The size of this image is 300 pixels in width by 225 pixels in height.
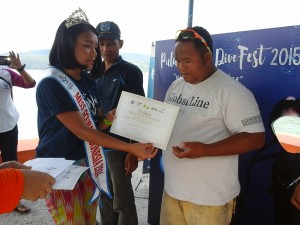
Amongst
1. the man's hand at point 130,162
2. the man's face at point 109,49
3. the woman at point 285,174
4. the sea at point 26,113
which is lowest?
the sea at point 26,113

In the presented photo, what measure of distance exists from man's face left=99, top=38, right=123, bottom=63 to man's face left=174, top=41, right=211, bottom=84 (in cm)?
106

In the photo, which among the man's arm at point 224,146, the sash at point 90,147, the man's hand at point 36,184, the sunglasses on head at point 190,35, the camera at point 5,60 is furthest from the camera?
the camera at point 5,60

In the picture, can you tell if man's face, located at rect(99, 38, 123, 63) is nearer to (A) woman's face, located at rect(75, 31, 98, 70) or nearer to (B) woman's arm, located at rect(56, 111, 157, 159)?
(A) woman's face, located at rect(75, 31, 98, 70)

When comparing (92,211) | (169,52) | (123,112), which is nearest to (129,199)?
(92,211)

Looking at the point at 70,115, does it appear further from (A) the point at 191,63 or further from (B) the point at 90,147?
(A) the point at 191,63

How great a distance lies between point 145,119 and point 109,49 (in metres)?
1.11

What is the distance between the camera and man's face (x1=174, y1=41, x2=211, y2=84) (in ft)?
4.66

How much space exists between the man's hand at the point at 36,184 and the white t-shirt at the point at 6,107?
2079 millimetres

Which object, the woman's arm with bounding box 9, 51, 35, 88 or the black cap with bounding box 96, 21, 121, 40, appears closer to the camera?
the black cap with bounding box 96, 21, 121, 40

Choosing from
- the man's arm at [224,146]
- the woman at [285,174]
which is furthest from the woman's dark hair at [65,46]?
the woman at [285,174]

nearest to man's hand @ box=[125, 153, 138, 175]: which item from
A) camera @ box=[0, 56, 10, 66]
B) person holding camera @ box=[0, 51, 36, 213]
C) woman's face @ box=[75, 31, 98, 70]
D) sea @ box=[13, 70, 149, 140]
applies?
woman's face @ box=[75, 31, 98, 70]

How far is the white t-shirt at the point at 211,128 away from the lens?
131 cm

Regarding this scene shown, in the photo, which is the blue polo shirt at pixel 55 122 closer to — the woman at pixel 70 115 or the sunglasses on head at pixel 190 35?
the woman at pixel 70 115

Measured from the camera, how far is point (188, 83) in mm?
1542
